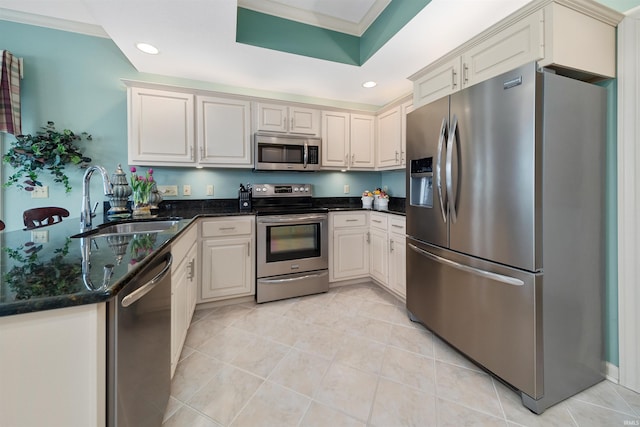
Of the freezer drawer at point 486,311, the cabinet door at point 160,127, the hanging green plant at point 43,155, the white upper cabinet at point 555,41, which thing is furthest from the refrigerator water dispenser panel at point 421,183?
the hanging green plant at point 43,155

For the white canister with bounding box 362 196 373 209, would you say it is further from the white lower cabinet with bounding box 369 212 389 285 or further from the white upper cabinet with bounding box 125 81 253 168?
the white upper cabinet with bounding box 125 81 253 168

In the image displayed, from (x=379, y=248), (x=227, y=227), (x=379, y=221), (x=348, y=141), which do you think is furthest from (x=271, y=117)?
(x=379, y=248)

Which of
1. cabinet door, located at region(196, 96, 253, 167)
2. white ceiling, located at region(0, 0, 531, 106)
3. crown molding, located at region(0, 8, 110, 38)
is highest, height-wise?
crown molding, located at region(0, 8, 110, 38)

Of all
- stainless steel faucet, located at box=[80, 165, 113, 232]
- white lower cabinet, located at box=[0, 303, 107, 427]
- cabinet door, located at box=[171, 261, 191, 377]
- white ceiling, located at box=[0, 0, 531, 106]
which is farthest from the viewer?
white ceiling, located at box=[0, 0, 531, 106]

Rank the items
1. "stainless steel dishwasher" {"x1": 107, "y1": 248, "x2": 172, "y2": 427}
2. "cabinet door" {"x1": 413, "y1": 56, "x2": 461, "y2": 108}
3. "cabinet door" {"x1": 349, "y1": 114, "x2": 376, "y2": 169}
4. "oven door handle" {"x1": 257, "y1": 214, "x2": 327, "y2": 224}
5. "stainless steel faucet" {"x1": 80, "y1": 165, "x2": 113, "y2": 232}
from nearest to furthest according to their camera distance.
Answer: "stainless steel dishwasher" {"x1": 107, "y1": 248, "x2": 172, "y2": 427} → "stainless steel faucet" {"x1": 80, "y1": 165, "x2": 113, "y2": 232} → "cabinet door" {"x1": 413, "y1": 56, "x2": 461, "y2": 108} → "oven door handle" {"x1": 257, "y1": 214, "x2": 327, "y2": 224} → "cabinet door" {"x1": 349, "y1": 114, "x2": 376, "y2": 169}

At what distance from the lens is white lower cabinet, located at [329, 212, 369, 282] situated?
291 cm

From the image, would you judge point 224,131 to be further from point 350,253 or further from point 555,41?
point 555,41

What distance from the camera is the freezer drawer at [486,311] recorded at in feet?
4.26

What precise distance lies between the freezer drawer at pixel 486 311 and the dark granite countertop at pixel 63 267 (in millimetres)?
1694

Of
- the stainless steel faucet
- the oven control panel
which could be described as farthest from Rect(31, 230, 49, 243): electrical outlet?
the oven control panel

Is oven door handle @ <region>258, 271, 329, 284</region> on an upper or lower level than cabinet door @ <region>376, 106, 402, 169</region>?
lower

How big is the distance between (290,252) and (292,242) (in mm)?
107

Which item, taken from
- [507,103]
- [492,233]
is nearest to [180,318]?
[492,233]

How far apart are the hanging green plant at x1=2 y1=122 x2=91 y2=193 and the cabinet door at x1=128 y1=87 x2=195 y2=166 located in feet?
1.79
